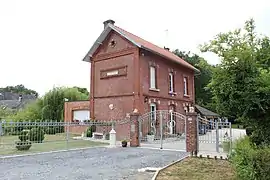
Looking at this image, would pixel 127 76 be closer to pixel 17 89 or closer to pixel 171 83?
pixel 171 83

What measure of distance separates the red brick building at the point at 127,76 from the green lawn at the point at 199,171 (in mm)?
9485

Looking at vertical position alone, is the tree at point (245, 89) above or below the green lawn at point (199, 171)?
above

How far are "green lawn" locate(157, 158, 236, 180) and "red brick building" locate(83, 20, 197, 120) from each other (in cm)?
949

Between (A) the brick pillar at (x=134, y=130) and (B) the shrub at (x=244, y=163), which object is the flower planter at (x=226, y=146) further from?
(B) the shrub at (x=244, y=163)

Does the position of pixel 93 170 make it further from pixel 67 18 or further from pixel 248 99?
pixel 67 18

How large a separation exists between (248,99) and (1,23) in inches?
497

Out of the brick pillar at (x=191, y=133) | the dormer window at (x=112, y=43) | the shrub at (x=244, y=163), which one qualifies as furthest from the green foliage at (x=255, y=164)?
the dormer window at (x=112, y=43)

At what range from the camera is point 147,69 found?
2002cm

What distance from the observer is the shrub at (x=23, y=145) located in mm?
13570

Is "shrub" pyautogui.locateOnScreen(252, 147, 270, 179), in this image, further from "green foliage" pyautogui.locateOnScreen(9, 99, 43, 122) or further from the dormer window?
"green foliage" pyautogui.locateOnScreen(9, 99, 43, 122)

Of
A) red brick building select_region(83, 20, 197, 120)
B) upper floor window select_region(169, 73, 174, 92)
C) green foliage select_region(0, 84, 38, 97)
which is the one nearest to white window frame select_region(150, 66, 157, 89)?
red brick building select_region(83, 20, 197, 120)

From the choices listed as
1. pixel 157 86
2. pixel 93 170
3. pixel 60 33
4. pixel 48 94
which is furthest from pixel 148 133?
pixel 48 94

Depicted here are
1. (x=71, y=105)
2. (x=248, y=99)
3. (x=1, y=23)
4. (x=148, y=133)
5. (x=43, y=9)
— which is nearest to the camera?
(x=248, y=99)

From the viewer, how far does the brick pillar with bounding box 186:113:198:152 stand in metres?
12.8
